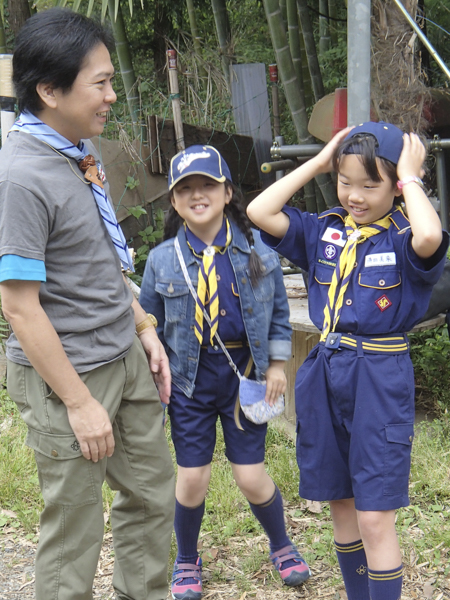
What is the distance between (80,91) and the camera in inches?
70.3

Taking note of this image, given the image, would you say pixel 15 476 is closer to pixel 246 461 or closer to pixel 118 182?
pixel 246 461

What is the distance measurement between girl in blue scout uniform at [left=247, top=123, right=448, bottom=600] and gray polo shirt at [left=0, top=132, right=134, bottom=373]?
0.56m

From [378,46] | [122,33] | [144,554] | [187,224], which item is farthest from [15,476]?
[122,33]

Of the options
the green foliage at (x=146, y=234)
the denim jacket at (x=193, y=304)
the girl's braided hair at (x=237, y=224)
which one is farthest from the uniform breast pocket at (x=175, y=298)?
the green foliage at (x=146, y=234)

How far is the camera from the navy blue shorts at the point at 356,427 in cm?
193

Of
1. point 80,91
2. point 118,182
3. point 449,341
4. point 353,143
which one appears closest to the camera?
point 80,91

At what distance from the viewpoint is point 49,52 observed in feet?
5.68

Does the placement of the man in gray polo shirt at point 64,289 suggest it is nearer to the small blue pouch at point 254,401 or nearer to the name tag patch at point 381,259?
the small blue pouch at point 254,401

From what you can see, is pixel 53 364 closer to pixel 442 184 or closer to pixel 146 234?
pixel 442 184

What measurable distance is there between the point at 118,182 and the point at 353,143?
11.2ft

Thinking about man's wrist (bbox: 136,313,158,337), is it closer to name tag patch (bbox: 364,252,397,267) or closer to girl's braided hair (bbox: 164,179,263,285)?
girl's braided hair (bbox: 164,179,263,285)

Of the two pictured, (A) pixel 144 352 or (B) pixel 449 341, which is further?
(B) pixel 449 341

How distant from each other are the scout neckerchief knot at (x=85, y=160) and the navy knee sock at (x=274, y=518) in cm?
Answer: 107

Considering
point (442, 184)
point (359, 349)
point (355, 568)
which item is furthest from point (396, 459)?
point (442, 184)
